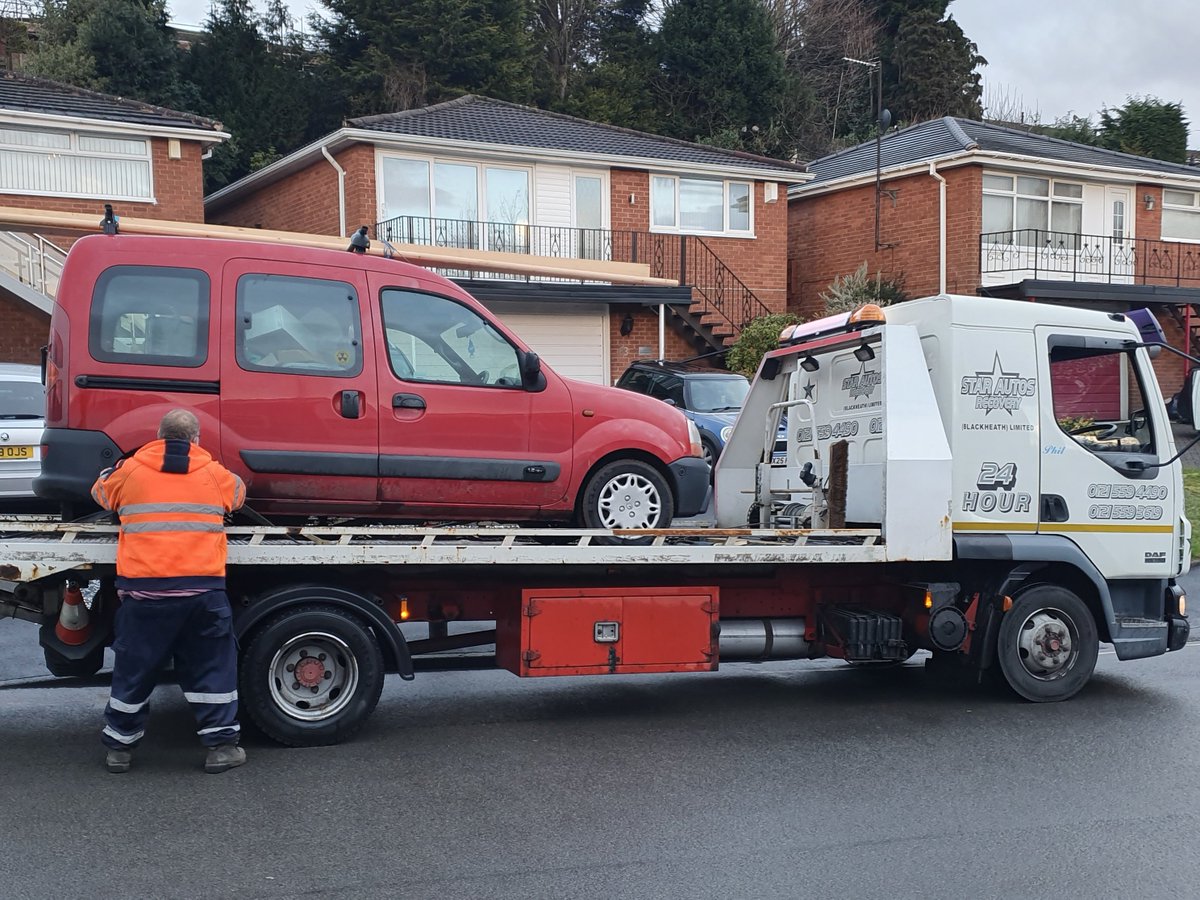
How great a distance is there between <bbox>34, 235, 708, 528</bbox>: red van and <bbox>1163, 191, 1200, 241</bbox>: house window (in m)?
25.5

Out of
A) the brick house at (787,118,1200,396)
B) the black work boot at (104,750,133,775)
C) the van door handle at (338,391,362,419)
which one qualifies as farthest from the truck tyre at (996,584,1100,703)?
the brick house at (787,118,1200,396)

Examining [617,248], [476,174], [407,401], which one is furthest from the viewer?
[617,248]

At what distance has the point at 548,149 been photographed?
2308 cm

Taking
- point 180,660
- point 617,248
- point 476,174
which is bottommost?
point 180,660

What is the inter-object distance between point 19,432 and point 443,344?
20.5 feet

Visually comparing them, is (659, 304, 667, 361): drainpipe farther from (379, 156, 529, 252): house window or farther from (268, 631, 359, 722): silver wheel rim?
(268, 631, 359, 722): silver wheel rim

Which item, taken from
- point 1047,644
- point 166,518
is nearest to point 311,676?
point 166,518

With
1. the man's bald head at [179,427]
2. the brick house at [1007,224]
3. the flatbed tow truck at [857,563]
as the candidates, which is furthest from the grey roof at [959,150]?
the man's bald head at [179,427]

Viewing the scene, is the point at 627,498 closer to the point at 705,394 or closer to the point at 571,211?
the point at 705,394

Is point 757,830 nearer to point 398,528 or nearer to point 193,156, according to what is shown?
point 398,528

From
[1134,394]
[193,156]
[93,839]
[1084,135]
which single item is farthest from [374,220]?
[1084,135]

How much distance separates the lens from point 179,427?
588cm

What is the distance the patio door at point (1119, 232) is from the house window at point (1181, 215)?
1.14 m

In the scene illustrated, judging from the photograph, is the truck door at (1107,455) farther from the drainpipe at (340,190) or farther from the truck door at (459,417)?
the drainpipe at (340,190)
